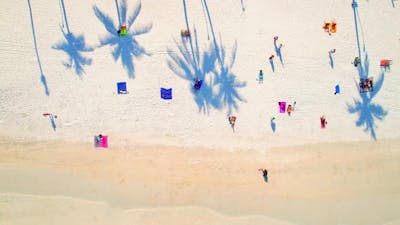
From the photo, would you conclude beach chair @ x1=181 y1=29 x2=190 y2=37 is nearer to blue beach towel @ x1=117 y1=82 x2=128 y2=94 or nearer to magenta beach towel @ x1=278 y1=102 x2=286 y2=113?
blue beach towel @ x1=117 y1=82 x2=128 y2=94

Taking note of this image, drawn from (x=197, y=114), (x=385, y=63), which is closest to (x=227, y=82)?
(x=197, y=114)

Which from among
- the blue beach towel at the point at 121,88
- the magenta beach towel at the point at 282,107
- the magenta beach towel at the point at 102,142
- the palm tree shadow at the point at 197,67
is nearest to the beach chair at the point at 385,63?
the magenta beach towel at the point at 282,107

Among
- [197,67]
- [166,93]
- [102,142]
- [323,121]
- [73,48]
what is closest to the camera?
[102,142]

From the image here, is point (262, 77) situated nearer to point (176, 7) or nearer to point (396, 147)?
point (176, 7)

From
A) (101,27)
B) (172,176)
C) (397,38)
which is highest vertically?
(101,27)

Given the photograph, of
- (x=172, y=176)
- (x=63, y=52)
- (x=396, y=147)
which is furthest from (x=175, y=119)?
(x=396, y=147)

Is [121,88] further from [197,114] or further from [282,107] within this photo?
[282,107]

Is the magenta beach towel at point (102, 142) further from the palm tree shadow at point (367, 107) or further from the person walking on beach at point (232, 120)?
the palm tree shadow at point (367, 107)
